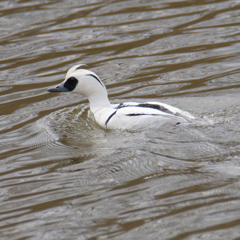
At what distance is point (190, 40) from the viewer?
975 cm

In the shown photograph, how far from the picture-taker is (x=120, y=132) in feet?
19.9

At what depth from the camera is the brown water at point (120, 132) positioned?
154 inches

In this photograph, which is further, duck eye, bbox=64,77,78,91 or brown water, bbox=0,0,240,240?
duck eye, bbox=64,77,78,91

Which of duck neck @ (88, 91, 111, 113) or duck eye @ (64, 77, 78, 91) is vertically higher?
duck eye @ (64, 77, 78, 91)

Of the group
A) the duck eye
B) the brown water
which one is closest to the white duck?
the duck eye

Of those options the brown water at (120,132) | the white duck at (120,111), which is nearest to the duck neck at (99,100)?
the white duck at (120,111)

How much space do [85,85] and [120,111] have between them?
95cm

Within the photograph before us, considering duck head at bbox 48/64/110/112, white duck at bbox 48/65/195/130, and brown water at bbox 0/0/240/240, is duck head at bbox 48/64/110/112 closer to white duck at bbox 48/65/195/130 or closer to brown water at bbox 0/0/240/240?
white duck at bbox 48/65/195/130

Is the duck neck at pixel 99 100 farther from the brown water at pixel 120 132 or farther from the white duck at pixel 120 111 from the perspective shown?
the brown water at pixel 120 132

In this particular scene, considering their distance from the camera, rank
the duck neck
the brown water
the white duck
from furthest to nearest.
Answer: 1. the duck neck
2. the white duck
3. the brown water

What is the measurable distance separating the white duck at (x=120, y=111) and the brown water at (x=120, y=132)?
0.15m

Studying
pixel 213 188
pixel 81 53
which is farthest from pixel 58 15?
pixel 213 188

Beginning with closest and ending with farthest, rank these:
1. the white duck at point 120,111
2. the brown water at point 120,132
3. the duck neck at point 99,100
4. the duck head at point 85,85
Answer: the brown water at point 120,132
the white duck at point 120,111
the duck head at point 85,85
the duck neck at point 99,100

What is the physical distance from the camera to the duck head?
668 cm
